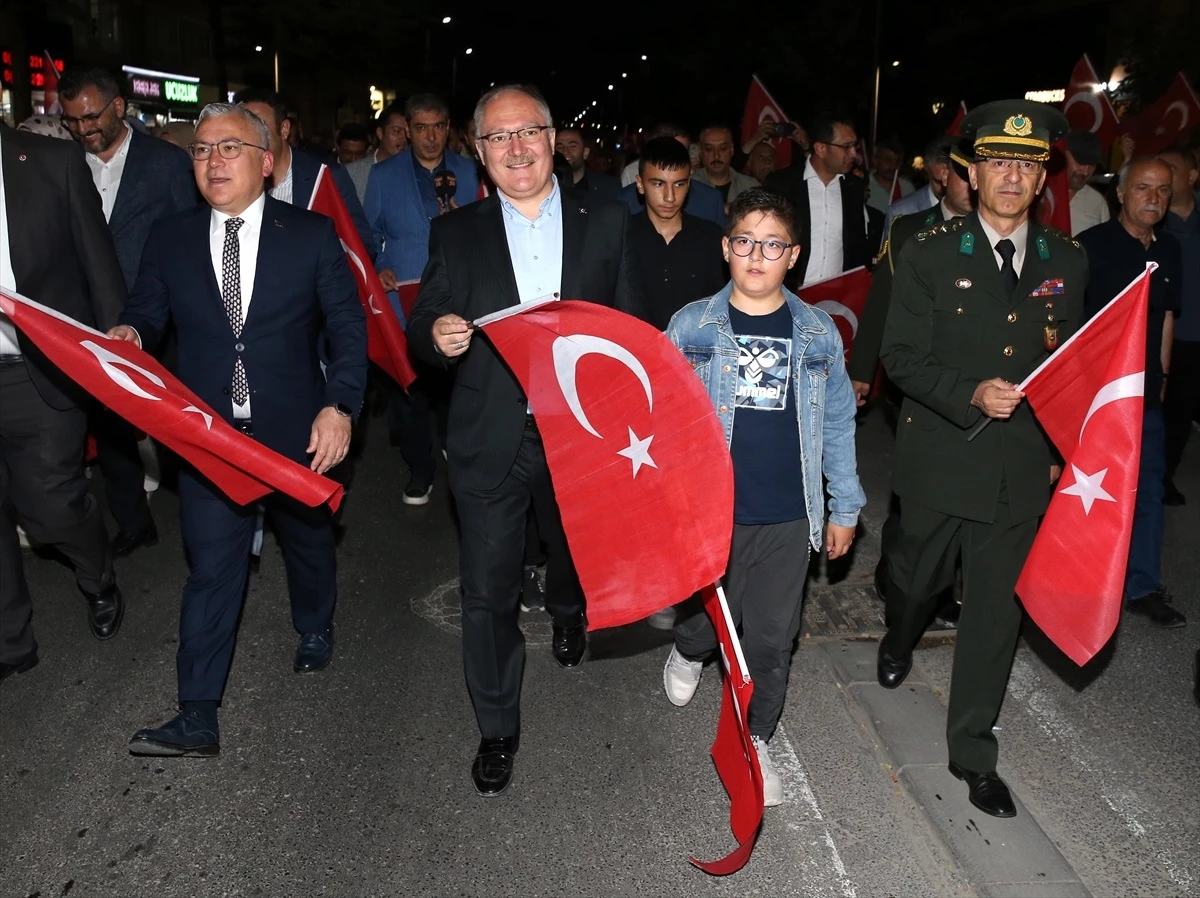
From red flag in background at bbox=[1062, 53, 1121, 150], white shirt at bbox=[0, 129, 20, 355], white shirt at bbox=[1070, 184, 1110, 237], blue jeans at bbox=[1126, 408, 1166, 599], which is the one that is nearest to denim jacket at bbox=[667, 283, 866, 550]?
blue jeans at bbox=[1126, 408, 1166, 599]

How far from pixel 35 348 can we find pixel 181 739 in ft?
5.97

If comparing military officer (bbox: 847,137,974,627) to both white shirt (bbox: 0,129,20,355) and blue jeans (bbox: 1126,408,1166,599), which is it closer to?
blue jeans (bbox: 1126,408,1166,599)

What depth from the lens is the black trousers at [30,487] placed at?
5020 mm

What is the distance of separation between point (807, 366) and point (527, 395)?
3.15ft

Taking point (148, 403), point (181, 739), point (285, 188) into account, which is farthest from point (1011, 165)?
point (285, 188)

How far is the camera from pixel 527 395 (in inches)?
154

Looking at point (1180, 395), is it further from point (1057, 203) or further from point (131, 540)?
point (131, 540)

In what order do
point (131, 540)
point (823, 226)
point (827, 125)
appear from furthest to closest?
point (823, 226) < point (827, 125) < point (131, 540)

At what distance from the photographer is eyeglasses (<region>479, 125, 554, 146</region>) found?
159 inches

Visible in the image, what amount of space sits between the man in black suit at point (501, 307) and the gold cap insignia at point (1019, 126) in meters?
1.38

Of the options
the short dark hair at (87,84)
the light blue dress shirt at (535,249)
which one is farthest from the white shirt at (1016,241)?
the short dark hair at (87,84)

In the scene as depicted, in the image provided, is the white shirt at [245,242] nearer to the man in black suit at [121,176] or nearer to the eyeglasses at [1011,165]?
the man in black suit at [121,176]

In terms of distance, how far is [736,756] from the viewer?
370 cm

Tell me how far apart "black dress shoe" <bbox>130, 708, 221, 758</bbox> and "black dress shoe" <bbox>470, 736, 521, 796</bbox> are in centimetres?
100
